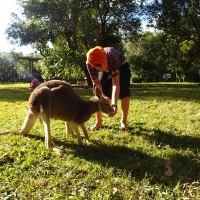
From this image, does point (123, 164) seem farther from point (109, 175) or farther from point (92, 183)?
point (92, 183)

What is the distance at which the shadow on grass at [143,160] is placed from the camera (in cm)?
296

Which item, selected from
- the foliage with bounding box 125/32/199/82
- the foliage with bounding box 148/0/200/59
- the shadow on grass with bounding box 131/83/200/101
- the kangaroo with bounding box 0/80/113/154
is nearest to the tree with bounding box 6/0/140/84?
the foliage with bounding box 148/0/200/59

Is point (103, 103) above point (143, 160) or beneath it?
above

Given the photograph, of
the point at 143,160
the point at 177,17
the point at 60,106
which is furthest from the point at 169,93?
the point at 177,17

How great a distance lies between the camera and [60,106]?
13.3ft

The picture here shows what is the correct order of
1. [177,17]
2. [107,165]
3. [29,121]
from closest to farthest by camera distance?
[107,165] < [29,121] < [177,17]

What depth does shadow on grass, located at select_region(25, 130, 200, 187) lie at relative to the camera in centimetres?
296

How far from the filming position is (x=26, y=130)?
4473 mm

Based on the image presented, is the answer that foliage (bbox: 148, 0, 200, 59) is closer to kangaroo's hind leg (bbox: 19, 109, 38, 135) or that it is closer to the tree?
the tree

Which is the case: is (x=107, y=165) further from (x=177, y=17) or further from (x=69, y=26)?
(x=177, y=17)

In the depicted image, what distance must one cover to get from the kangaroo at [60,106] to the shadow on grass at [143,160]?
0.31 meters

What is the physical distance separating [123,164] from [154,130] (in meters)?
1.80

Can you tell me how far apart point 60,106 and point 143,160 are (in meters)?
1.52

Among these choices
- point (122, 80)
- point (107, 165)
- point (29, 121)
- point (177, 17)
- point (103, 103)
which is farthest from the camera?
point (177, 17)
